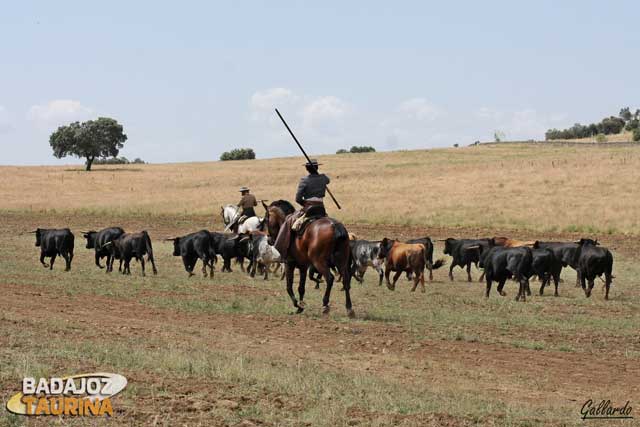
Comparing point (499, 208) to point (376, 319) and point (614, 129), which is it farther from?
point (614, 129)

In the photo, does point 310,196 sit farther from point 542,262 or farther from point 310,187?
point 542,262

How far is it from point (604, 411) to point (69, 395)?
510 centimetres

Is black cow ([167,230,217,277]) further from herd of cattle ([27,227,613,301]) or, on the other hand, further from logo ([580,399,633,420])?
logo ([580,399,633,420])

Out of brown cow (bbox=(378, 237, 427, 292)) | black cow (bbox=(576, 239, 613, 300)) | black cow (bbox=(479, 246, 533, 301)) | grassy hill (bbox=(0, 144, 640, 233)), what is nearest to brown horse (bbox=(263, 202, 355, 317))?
black cow (bbox=(479, 246, 533, 301))

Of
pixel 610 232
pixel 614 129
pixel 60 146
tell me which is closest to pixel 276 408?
pixel 610 232

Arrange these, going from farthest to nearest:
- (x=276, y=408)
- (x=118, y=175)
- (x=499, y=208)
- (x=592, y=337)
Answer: (x=118, y=175) → (x=499, y=208) → (x=592, y=337) → (x=276, y=408)

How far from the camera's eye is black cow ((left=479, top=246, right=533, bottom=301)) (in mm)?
21703

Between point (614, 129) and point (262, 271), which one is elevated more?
point (614, 129)

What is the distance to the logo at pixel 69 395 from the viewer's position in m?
8.79

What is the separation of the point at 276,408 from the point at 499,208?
136ft

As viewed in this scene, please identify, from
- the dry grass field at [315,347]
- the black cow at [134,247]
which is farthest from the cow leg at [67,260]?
the black cow at [134,247]

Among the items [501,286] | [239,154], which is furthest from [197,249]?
[239,154]

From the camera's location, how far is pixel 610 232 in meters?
40.9

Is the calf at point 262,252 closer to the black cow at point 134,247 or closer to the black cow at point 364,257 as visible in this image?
the black cow at point 364,257
